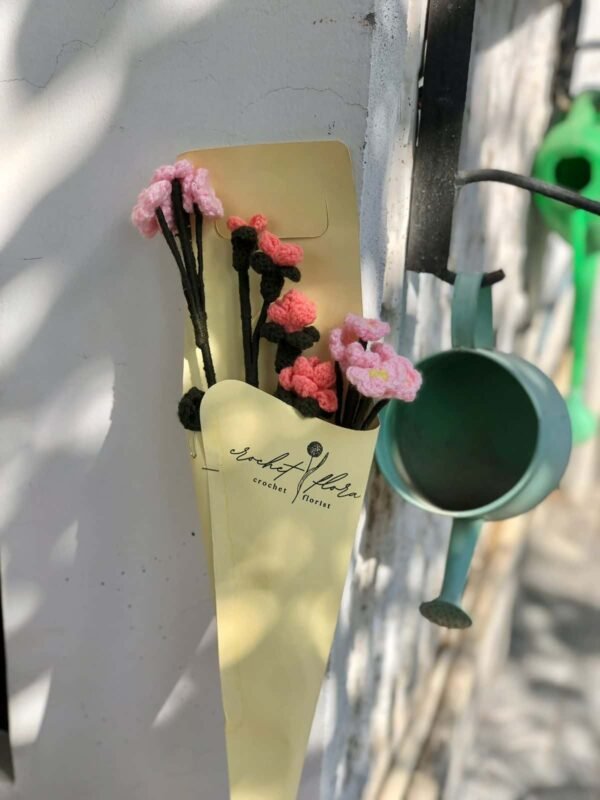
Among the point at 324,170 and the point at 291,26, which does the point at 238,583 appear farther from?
the point at 291,26

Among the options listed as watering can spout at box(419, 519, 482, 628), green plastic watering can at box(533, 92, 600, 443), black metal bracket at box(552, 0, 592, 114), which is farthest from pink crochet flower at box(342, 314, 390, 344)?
black metal bracket at box(552, 0, 592, 114)

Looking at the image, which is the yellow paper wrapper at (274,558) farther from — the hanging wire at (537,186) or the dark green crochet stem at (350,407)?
the hanging wire at (537,186)

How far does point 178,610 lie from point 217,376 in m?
0.27

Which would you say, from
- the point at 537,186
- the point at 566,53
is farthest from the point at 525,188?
the point at 566,53

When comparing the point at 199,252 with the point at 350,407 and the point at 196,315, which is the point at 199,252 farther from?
the point at 350,407

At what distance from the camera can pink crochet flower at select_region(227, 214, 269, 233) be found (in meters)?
0.59

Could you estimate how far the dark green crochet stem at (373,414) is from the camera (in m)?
0.59

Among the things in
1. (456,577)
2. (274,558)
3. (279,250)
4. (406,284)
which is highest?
(279,250)

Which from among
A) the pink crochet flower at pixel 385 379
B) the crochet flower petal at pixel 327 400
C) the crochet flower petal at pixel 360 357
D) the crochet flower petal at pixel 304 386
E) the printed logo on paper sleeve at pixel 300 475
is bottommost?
the printed logo on paper sleeve at pixel 300 475

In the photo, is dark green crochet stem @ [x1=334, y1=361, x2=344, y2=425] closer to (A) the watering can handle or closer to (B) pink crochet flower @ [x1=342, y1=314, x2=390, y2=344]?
(B) pink crochet flower @ [x1=342, y1=314, x2=390, y2=344]

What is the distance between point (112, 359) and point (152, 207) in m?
0.16

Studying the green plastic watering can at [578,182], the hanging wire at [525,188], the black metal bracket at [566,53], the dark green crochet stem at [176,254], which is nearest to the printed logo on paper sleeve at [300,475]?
the dark green crochet stem at [176,254]

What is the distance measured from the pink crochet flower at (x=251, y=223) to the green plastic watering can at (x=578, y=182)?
2.49 feet

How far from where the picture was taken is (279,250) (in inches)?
22.8
